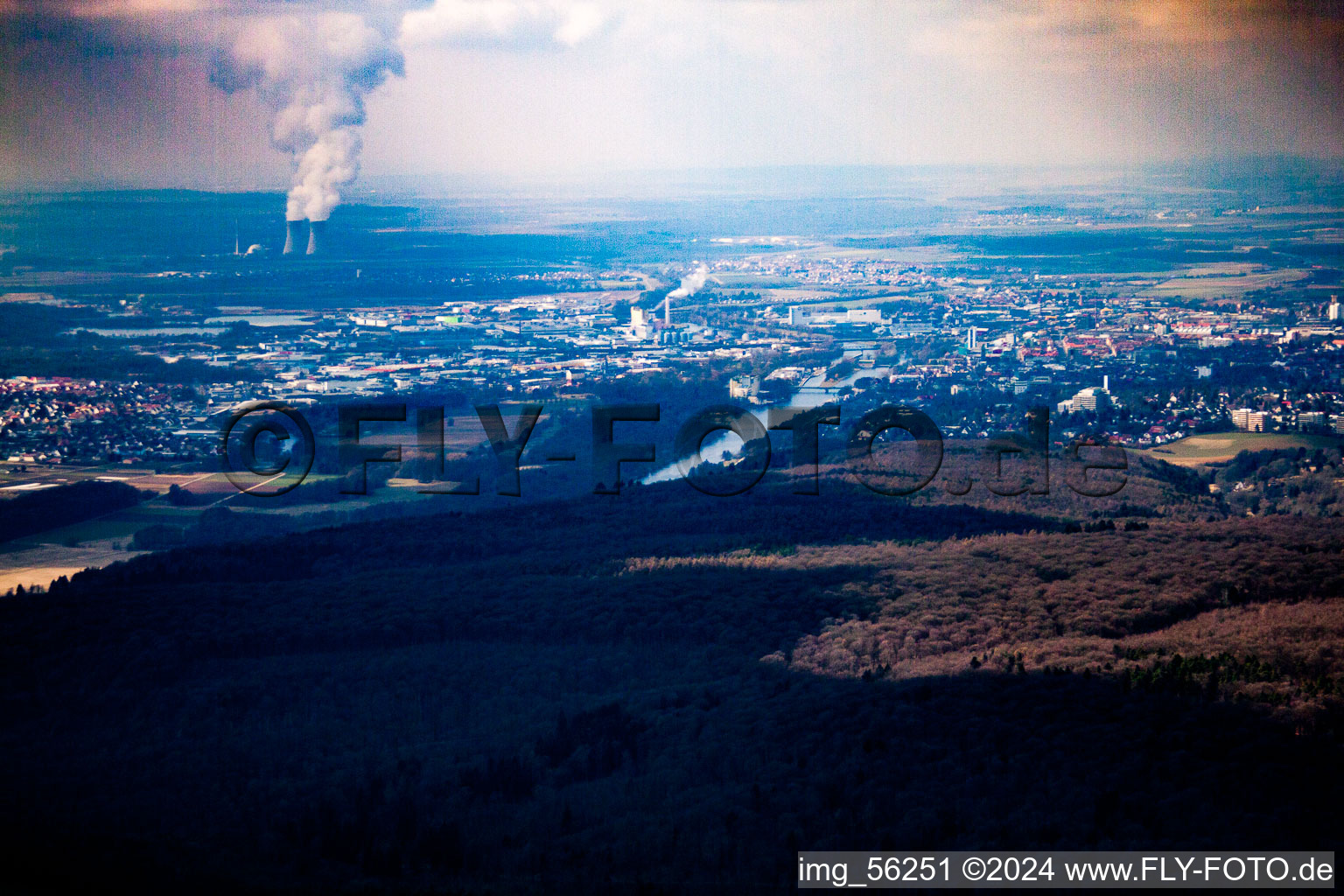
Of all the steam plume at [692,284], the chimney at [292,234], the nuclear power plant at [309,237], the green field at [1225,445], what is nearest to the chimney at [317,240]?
the nuclear power plant at [309,237]

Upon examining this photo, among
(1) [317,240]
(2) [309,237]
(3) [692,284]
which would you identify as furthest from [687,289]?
(2) [309,237]

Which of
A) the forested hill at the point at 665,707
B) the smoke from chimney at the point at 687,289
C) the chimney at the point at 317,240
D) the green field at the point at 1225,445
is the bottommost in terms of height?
the forested hill at the point at 665,707

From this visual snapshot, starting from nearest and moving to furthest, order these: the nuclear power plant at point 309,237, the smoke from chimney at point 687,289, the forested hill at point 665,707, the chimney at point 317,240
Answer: the forested hill at point 665,707 → the smoke from chimney at point 687,289 → the nuclear power plant at point 309,237 → the chimney at point 317,240

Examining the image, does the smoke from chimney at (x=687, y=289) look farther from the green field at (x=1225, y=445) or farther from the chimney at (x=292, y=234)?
the green field at (x=1225, y=445)

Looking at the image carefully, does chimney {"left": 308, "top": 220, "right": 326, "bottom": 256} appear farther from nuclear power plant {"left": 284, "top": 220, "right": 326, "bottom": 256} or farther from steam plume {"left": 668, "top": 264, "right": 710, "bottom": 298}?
steam plume {"left": 668, "top": 264, "right": 710, "bottom": 298}

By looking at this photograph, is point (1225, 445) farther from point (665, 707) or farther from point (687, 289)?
point (687, 289)

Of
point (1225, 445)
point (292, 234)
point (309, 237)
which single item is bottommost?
point (1225, 445)
